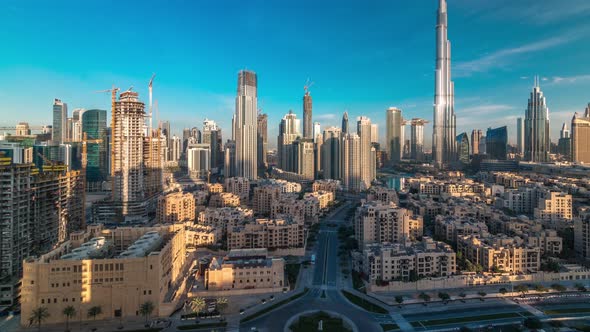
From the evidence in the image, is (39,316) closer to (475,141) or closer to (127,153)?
(127,153)

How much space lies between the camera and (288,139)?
309 ft

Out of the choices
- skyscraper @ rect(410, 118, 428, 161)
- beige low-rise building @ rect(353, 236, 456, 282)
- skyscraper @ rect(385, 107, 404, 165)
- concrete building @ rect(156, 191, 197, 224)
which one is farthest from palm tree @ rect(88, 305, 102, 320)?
skyscraper @ rect(410, 118, 428, 161)

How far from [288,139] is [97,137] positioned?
42.7 m

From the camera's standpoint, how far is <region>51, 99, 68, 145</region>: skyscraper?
71062 millimetres

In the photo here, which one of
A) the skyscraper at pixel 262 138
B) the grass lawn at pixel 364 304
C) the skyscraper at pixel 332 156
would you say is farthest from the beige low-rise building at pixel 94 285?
the skyscraper at pixel 262 138

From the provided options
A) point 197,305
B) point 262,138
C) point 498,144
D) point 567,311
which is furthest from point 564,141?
point 197,305

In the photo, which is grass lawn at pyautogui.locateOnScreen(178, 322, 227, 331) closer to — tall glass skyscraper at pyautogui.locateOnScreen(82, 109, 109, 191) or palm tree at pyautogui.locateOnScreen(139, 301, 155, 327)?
palm tree at pyautogui.locateOnScreen(139, 301, 155, 327)

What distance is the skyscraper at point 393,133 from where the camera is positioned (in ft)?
393

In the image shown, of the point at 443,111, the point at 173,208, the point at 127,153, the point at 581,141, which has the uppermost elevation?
the point at 443,111

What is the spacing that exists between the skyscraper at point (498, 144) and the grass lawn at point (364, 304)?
94.7 m

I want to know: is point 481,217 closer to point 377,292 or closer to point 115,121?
point 377,292

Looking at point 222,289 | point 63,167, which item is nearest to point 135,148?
point 63,167

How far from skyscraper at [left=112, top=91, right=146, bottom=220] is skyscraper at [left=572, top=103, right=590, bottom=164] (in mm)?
77880

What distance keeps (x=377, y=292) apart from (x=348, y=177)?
4523cm
